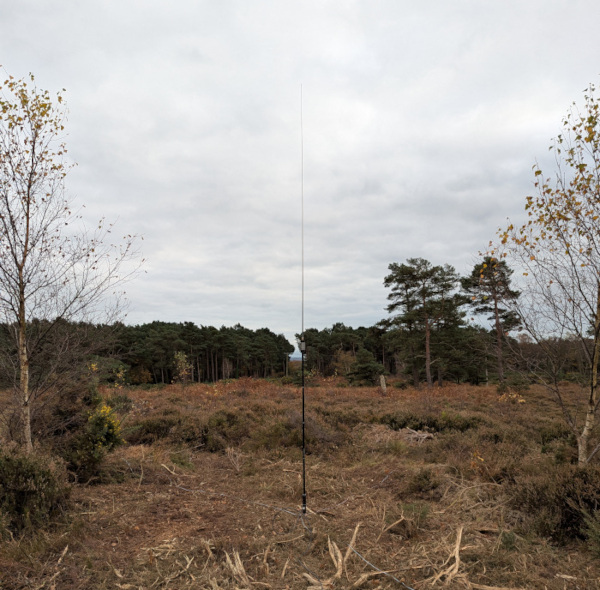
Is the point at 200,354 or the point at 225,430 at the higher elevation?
the point at 200,354

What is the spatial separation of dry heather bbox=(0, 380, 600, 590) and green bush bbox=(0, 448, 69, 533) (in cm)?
23

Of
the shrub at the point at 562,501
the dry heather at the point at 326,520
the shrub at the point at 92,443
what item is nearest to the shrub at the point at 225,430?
the dry heather at the point at 326,520

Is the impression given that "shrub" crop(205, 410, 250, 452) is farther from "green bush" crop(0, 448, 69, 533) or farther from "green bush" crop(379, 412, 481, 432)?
"green bush" crop(0, 448, 69, 533)

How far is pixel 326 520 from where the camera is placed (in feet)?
16.4

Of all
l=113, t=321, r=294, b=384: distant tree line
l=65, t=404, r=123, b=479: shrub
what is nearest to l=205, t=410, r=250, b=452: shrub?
l=65, t=404, r=123, b=479: shrub

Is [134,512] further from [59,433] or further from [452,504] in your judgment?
[452,504]

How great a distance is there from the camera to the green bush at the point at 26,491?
4516 millimetres

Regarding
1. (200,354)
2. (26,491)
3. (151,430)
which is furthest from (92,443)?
(200,354)

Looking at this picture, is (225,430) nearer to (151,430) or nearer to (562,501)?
(151,430)

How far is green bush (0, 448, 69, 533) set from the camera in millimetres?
4516

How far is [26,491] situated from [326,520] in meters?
3.91

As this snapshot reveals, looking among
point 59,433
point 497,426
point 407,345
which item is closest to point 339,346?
point 407,345

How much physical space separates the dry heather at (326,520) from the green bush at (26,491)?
23 centimetres

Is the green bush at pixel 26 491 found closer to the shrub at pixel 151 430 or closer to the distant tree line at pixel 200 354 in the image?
the shrub at pixel 151 430
